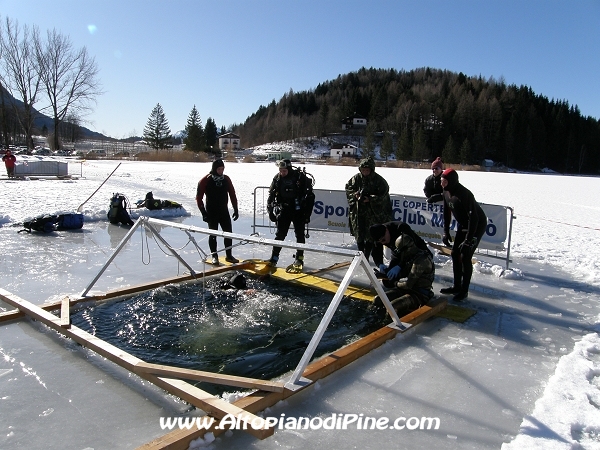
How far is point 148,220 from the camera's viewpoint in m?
4.93

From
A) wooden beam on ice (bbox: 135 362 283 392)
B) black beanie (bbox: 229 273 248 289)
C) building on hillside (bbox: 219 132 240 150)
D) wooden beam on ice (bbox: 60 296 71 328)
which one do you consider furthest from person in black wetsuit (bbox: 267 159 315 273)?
building on hillside (bbox: 219 132 240 150)

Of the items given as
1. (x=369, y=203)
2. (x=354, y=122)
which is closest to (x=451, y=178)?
(x=369, y=203)

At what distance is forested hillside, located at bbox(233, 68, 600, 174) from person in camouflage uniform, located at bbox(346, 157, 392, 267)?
7322 cm

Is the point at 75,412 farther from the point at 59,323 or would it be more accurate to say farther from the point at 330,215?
the point at 330,215

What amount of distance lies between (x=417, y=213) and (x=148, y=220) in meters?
4.82

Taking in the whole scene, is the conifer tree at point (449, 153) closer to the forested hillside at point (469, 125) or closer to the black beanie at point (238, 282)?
the forested hillside at point (469, 125)

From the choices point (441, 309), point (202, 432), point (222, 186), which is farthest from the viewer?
point (222, 186)

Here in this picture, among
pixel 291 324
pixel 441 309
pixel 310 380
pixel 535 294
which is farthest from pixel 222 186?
pixel 535 294

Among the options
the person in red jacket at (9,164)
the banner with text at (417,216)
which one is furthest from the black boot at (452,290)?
Result: the person in red jacket at (9,164)

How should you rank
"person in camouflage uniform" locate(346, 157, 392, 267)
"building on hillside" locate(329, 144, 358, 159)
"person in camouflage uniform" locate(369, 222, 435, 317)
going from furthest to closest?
"building on hillside" locate(329, 144, 358, 159), "person in camouflage uniform" locate(346, 157, 392, 267), "person in camouflage uniform" locate(369, 222, 435, 317)

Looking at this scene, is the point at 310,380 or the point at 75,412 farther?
the point at 310,380

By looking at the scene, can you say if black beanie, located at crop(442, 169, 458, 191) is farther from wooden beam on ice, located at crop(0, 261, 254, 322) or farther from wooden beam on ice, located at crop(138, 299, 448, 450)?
wooden beam on ice, located at crop(0, 261, 254, 322)

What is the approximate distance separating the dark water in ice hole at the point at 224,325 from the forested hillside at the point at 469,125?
75.0 meters

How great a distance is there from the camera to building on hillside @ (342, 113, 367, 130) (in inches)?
4402
